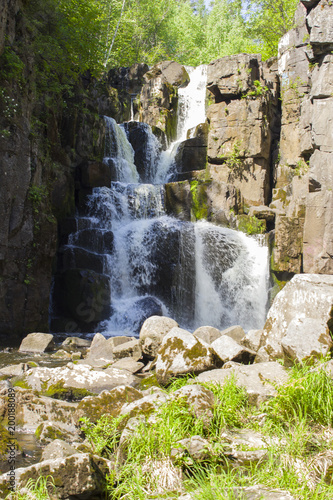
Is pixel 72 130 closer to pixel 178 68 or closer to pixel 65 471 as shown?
pixel 178 68

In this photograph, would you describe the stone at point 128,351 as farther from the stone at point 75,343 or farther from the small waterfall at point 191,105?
the small waterfall at point 191,105

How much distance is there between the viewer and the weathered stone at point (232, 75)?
17.6 meters

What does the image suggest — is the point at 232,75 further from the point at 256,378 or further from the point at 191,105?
the point at 256,378

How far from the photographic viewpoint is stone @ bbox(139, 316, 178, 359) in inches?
296

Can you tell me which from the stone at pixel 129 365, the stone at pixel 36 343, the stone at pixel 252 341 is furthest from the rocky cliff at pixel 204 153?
the stone at pixel 252 341

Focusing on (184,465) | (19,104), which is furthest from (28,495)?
(19,104)

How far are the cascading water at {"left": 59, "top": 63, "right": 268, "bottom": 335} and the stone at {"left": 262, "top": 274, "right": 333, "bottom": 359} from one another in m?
5.82

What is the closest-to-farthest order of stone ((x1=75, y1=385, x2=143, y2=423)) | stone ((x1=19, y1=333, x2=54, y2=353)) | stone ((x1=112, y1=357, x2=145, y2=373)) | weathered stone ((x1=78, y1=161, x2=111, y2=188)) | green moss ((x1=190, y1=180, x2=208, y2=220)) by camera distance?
stone ((x1=75, y1=385, x2=143, y2=423)), stone ((x1=112, y1=357, x2=145, y2=373)), stone ((x1=19, y1=333, x2=54, y2=353)), weathered stone ((x1=78, y1=161, x2=111, y2=188)), green moss ((x1=190, y1=180, x2=208, y2=220))

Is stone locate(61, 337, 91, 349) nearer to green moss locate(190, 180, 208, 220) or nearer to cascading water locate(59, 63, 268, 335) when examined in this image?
cascading water locate(59, 63, 268, 335)

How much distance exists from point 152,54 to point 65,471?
1300 inches

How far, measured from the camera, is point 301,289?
6141 mm

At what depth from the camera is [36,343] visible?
9.23 metres

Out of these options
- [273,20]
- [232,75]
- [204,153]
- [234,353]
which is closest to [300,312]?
[234,353]

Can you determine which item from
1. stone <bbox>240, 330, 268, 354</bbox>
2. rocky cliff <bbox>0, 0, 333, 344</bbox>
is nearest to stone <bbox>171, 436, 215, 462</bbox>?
stone <bbox>240, 330, 268, 354</bbox>
